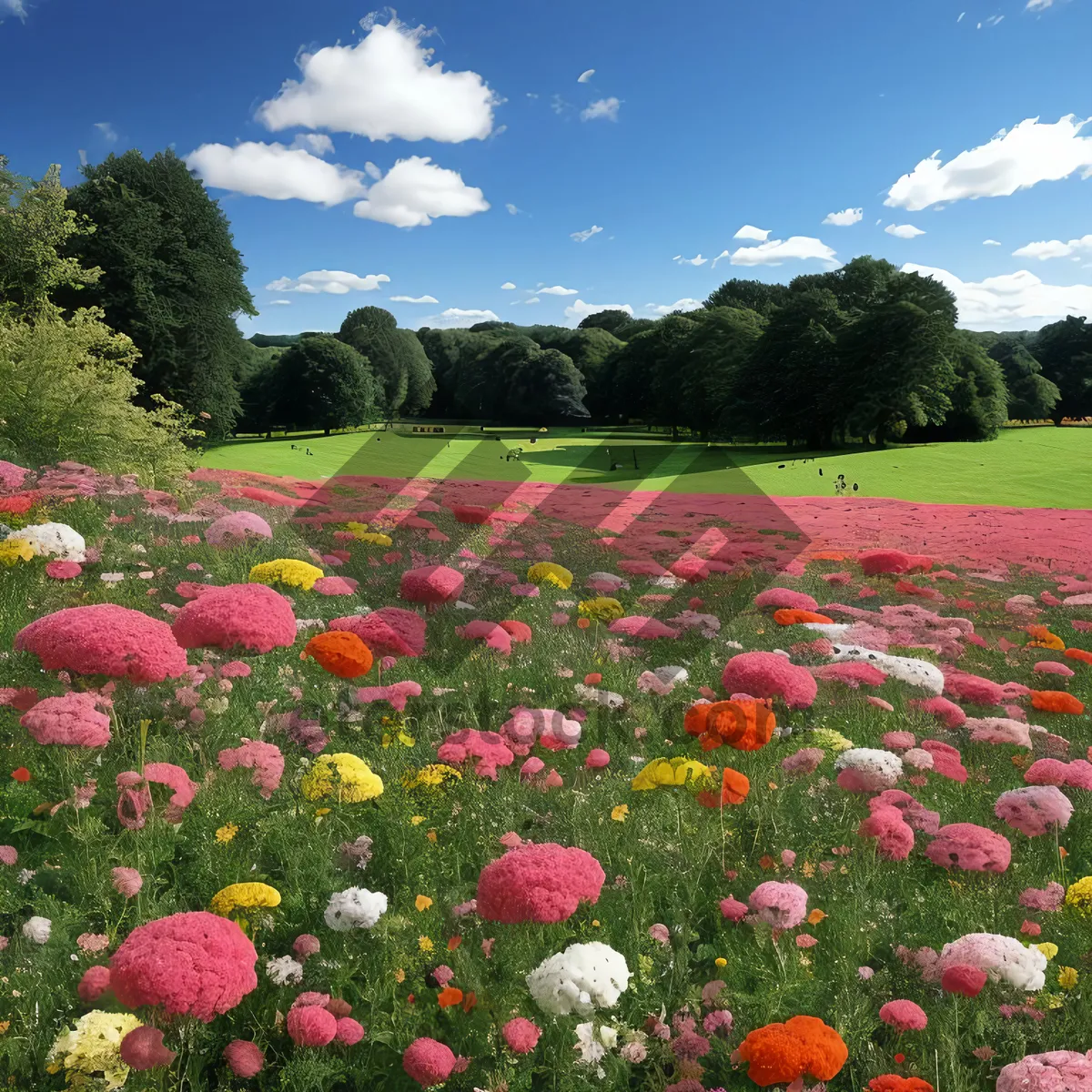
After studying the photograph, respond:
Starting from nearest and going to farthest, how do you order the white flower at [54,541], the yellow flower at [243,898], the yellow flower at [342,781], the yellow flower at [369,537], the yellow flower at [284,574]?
1. the yellow flower at [243,898]
2. the yellow flower at [342,781]
3. the white flower at [54,541]
4. the yellow flower at [284,574]
5. the yellow flower at [369,537]

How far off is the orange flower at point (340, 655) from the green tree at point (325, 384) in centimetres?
4803

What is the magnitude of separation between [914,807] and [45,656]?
224 inches

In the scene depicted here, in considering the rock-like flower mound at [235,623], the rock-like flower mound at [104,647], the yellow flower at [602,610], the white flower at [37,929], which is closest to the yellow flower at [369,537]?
the yellow flower at [602,610]

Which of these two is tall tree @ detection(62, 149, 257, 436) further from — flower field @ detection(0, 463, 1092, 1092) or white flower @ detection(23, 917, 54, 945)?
white flower @ detection(23, 917, 54, 945)

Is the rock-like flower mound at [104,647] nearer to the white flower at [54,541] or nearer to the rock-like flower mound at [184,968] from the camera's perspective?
the rock-like flower mound at [184,968]

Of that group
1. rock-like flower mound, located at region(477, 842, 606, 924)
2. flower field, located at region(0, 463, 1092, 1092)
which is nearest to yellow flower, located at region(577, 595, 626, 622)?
flower field, located at region(0, 463, 1092, 1092)

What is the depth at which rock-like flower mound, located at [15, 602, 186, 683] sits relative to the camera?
4.94 meters

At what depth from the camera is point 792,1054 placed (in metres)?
2.71

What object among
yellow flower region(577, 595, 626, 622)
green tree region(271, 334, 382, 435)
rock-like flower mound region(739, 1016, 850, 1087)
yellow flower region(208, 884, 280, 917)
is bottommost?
rock-like flower mound region(739, 1016, 850, 1087)

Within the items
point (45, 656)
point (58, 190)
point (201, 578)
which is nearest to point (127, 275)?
point (58, 190)

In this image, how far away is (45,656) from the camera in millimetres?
4992

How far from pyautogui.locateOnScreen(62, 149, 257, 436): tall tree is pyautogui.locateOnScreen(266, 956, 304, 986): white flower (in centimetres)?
3078

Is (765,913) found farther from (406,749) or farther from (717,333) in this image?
(717,333)

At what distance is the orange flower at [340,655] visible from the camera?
17.8ft
